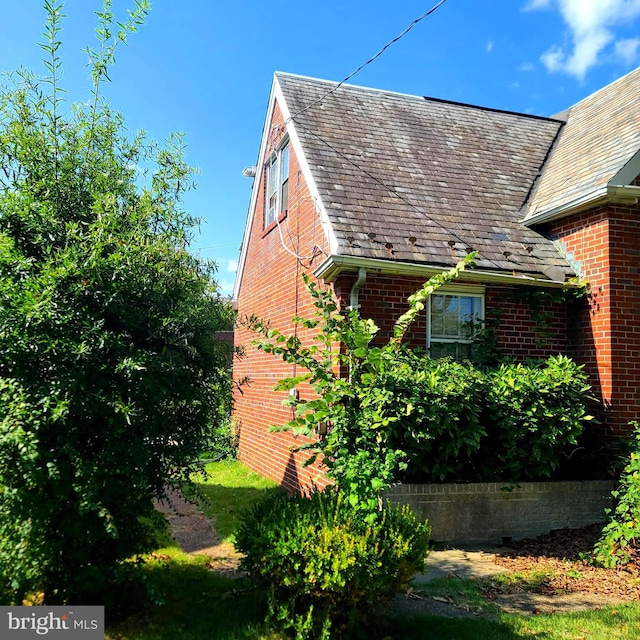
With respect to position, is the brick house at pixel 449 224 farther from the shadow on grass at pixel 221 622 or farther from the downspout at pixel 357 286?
the shadow on grass at pixel 221 622

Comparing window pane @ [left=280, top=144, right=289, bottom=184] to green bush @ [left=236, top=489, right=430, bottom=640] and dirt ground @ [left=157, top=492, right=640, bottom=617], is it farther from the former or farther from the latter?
green bush @ [left=236, top=489, right=430, bottom=640]

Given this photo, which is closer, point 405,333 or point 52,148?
point 52,148

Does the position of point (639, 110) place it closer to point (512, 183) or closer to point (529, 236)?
point (512, 183)

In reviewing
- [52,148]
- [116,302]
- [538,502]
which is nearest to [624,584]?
[538,502]

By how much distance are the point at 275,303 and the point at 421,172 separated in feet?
11.7

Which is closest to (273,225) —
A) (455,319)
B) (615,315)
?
(455,319)

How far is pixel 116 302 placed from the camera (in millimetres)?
4438

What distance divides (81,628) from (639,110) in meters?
10.7

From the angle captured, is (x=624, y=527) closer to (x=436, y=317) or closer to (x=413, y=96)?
(x=436, y=317)

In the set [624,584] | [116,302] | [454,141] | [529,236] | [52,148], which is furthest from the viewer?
[454,141]

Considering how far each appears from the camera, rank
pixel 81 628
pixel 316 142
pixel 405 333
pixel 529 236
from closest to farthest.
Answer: pixel 81 628 → pixel 405 333 → pixel 529 236 → pixel 316 142

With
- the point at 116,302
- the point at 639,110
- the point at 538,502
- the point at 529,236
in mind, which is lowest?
the point at 538,502

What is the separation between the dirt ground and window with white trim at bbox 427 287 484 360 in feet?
8.95

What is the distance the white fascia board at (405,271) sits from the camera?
7.33 meters
